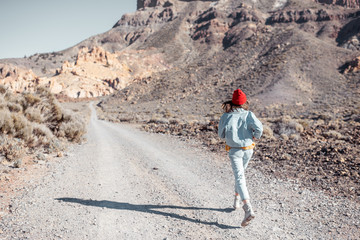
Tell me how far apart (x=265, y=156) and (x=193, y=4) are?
11779cm

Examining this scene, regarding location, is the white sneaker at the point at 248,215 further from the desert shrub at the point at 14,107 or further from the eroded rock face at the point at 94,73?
the eroded rock face at the point at 94,73

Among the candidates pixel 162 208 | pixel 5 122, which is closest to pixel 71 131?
pixel 5 122

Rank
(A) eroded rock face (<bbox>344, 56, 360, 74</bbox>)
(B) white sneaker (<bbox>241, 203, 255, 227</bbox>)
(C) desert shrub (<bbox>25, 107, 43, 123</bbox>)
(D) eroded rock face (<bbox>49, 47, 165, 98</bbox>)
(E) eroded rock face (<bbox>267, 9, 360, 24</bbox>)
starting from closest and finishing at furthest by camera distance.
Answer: (B) white sneaker (<bbox>241, 203, 255, 227</bbox>) → (C) desert shrub (<bbox>25, 107, 43, 123</bbox>) → (A) eroded rock face (<bbox>344, 56, 360, 74</bbox>) → (E) eroded rock face (<bbox>267, 9, 360, 24</bbox>) → (D) eroded rock face (<bbox>49, 47, 165, 98</bbox>)

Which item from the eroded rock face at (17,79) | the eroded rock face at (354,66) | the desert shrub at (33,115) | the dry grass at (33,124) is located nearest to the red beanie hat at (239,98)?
the dry grass at (33,124)

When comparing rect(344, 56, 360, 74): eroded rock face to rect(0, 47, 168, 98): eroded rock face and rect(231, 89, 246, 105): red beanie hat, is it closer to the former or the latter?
rect(231, 89, 246, 105): red beanie hat

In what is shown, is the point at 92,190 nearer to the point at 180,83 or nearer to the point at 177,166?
the point at 177,166

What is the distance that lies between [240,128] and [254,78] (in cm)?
4246

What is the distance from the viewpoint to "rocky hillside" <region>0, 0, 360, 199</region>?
8.96 metres

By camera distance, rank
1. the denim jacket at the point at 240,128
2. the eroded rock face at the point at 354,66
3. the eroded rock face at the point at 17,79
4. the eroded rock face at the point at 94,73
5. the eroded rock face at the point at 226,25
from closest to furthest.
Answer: the denim jacket at the point at 240,128 → the eroded rock face at the point at 354,66 → the eroded rock face at the point at 17,79 → the eroded rock face at the point at 94,73 → the eroded rock face at the point at 226,25

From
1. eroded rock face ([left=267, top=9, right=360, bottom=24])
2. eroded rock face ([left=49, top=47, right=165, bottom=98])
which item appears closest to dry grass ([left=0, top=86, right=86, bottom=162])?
eroded rock face ([left=49, top=47, right=165, bottom=98])

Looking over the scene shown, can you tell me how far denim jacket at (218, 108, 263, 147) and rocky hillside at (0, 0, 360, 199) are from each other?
306 cm

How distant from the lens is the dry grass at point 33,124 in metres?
7.12

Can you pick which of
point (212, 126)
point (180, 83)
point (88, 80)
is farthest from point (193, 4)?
point (212, 126)

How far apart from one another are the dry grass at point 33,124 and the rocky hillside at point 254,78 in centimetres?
630
